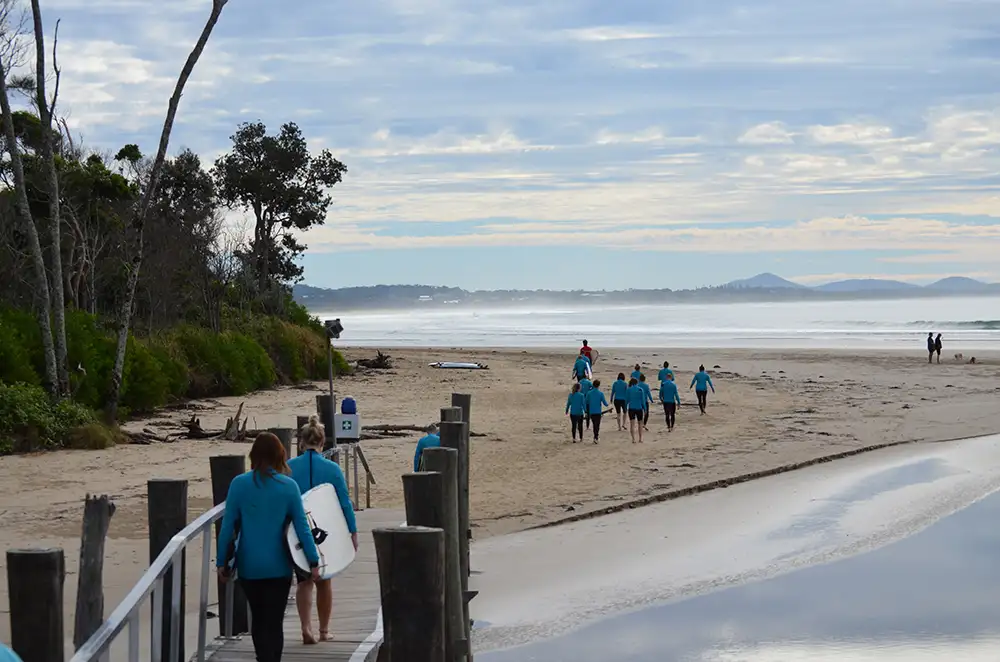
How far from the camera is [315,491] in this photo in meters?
7.64

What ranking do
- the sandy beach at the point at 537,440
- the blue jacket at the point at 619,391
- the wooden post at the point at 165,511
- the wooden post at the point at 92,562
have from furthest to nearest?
the blue jacket at the point at 619,391 < the sandy beach at the point at 537,440 < the wooden post at the point at 165,511 < the wooden post at the point at 92,562

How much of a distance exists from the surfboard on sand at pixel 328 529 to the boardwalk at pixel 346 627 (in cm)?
51

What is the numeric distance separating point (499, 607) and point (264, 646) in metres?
5.60

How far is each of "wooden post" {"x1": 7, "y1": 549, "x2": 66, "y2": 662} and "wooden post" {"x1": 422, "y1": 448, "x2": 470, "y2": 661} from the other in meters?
2.49

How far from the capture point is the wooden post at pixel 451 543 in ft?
25.9

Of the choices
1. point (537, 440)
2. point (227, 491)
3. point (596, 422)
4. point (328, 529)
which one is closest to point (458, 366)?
point (537, 440)

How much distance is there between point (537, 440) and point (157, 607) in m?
17.9

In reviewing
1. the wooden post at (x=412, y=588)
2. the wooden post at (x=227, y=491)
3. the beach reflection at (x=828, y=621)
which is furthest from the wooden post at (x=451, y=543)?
the beach reflection at (x=828, y=621)

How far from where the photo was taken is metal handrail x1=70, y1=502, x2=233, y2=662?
201 inches

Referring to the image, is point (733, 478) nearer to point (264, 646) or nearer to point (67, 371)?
point (67, 371)

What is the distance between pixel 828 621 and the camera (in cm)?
1212

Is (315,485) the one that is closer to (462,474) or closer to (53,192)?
(462,474)

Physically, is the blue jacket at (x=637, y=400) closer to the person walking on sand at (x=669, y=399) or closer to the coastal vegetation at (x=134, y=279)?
the person walking on sand at (x=669, y=399)

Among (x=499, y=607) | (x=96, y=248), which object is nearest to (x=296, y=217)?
(x=96, y=248)
